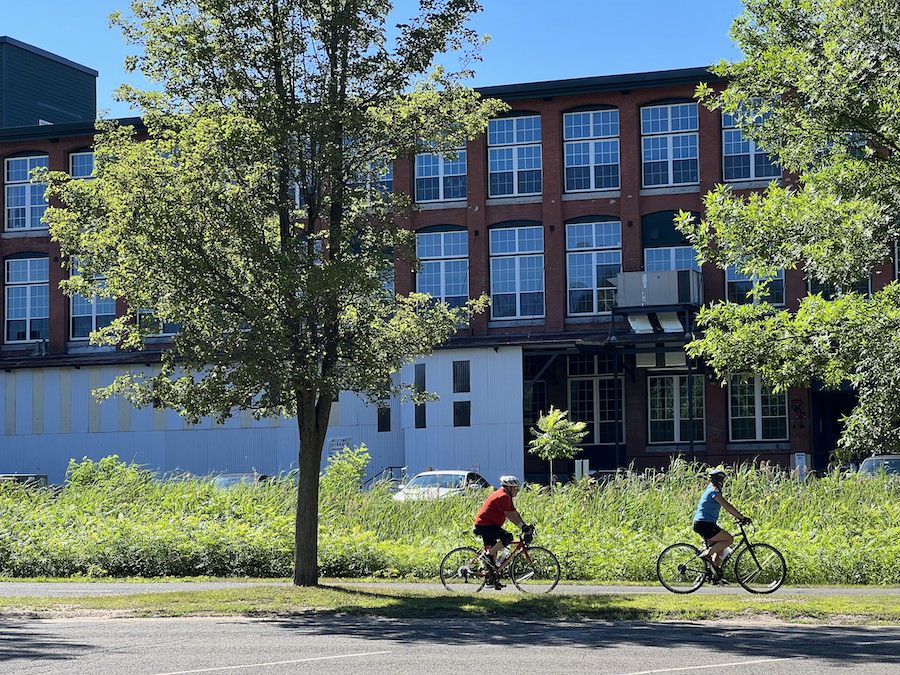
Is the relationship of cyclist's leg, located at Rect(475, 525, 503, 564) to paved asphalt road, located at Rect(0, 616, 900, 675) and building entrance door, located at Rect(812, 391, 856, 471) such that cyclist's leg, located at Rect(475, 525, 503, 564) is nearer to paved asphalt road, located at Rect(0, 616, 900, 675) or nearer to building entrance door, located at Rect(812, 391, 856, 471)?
paved asphalt road, located at Rect(0, 616, 900, 675)

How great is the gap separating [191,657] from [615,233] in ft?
118

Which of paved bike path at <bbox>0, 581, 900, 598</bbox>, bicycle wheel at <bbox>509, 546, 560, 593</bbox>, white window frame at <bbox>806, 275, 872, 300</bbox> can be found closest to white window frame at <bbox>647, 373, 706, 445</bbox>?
white window frame at <bbox>806, 275, 872, 300</bbox>

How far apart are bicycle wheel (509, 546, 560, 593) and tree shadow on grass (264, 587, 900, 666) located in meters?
0.94

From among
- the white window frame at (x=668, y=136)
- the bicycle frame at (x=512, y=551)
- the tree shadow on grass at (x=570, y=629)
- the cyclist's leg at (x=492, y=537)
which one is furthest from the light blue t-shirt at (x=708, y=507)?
the white window frame at (x=668, y=136)

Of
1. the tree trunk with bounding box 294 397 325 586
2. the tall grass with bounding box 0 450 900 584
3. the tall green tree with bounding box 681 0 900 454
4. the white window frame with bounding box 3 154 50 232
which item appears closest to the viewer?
the tall green tree with bounding box 681 0 900 454

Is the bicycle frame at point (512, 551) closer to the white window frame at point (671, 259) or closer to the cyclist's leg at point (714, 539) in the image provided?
the cyclist's leg at point (714, 539)

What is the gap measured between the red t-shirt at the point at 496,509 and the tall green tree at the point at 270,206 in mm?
2206

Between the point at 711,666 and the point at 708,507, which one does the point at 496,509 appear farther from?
the point at 711,666

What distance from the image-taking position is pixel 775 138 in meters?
17.0

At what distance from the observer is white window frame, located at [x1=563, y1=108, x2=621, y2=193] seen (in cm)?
4644

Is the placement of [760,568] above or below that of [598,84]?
below

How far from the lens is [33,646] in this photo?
12812mm

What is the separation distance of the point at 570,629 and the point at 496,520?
3613mm

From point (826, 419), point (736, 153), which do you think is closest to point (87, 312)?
point (736, 153)
